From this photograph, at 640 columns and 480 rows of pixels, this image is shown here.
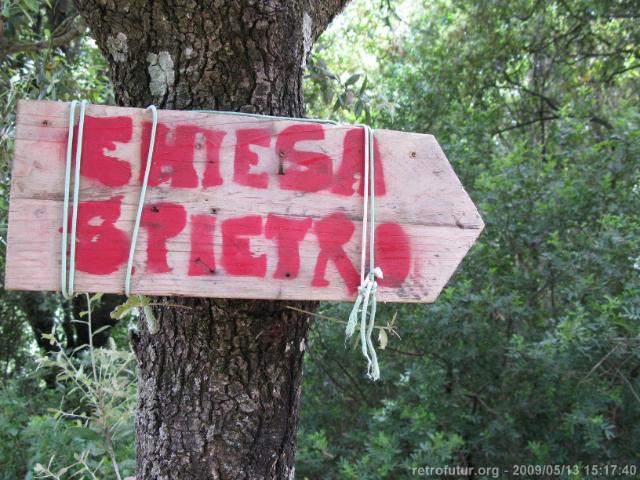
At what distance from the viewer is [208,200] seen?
1.08 meters

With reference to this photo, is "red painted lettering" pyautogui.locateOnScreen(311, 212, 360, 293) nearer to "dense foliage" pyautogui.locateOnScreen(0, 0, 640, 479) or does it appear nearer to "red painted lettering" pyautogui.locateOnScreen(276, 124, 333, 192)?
"red painted lettering" pyautogui.locateOnScreen(276, 124, 333, 192)

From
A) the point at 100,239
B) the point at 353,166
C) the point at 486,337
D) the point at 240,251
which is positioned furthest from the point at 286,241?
the point at 486,337

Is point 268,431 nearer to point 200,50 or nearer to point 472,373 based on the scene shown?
point 200,50

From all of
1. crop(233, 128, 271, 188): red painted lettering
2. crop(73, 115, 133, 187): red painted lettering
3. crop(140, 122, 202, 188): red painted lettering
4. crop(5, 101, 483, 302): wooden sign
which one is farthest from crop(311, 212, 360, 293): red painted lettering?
crop(73, 115, 133, 187): red painted lettering

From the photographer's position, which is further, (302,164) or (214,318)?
(214,318)

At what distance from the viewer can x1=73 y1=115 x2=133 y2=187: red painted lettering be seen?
104cm

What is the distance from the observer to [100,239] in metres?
1.03

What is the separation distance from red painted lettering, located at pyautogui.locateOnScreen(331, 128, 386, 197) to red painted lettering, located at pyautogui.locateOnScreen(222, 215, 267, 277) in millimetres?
174

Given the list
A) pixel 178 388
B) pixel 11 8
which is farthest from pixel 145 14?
pixel 11 8

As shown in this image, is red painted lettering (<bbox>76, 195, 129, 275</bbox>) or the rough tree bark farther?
the rough tree bark

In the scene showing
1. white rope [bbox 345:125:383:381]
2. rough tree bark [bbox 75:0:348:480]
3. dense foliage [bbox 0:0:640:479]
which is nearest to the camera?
white rope [bbox 345:125:383:381]

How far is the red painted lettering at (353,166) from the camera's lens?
3.75ft

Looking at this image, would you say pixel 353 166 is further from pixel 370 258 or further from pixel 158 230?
pixel 158 230

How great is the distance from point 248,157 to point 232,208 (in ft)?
0.31
